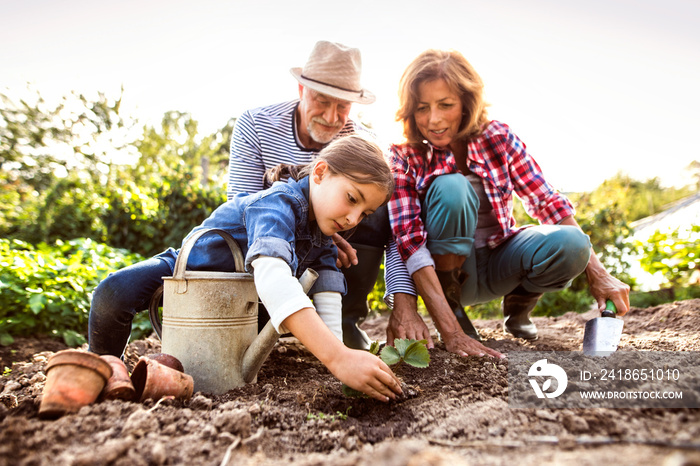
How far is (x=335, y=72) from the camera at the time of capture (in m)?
2.60

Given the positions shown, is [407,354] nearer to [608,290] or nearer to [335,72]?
[608,290]

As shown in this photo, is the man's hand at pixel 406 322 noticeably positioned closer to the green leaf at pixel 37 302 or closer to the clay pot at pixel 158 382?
the clay pot at pixel 158 382

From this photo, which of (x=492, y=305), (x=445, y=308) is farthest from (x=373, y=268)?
(x=492, y=305)

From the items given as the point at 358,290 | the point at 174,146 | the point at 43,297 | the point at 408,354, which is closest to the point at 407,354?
the point at 408,354

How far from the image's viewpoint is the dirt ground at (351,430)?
3.10ft

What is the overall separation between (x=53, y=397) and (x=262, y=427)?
59 cm

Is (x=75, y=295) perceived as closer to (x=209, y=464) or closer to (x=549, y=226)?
(x=209, y=464)

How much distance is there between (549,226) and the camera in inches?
95.6

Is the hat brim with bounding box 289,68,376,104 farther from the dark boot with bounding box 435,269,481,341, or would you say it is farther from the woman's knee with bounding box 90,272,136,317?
the woman's knee with bounding box 90,272,136,317

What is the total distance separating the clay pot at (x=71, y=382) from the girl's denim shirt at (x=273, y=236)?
57 cm

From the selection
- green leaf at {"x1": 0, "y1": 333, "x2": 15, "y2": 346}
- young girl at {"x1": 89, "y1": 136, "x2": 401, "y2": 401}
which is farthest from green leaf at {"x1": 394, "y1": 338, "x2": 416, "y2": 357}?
green leaf at {"x1": 0, "y1": 333, "x2": 15, "y2": 346}

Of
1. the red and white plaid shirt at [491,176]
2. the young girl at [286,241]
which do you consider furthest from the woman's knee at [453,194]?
the young girl at [286,241]

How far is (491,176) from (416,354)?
127 centimetres

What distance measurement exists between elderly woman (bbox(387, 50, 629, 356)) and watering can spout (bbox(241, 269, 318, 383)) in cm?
82
